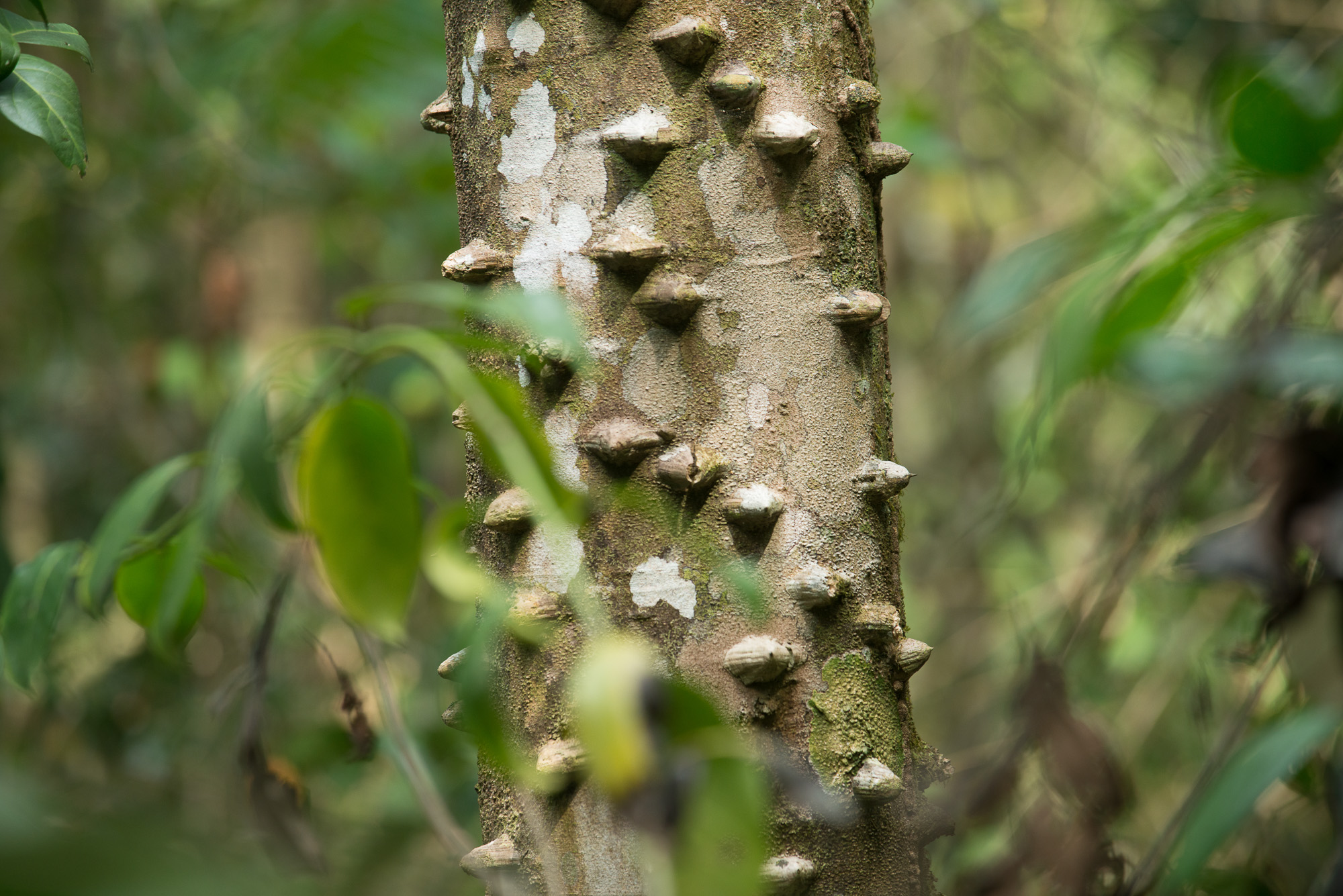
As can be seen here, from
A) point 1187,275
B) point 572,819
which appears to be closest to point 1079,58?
point 1187,275

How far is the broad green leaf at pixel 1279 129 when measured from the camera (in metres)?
0.61

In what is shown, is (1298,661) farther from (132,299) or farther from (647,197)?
(132,299)

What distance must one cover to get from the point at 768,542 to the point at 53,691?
1541 mm

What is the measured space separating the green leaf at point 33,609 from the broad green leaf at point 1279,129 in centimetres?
85

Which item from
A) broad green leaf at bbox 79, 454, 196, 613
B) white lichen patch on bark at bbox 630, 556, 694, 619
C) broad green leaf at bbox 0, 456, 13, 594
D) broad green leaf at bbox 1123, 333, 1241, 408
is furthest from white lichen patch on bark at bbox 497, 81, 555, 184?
broad green leaf at bbox 0, 456, 13, 594

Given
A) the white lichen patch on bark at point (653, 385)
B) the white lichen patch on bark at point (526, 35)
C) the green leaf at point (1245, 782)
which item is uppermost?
the white lichen patch on bark at point (526, 35)

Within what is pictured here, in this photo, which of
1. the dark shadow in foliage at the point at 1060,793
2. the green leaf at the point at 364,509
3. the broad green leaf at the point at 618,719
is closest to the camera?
the broad green leaf at the point at 618,719

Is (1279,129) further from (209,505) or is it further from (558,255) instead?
(209,505)

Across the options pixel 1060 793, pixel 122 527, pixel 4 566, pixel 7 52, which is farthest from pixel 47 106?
pixel 4 566

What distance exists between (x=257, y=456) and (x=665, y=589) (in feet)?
0.65

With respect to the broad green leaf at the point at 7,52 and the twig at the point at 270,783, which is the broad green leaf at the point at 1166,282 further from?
the broad green leaf at the point at 7,52

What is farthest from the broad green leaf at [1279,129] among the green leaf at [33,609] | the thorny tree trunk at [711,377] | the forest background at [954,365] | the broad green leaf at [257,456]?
the green leaf at [33,609]

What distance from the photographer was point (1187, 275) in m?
0.67

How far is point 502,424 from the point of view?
1.20 feet
